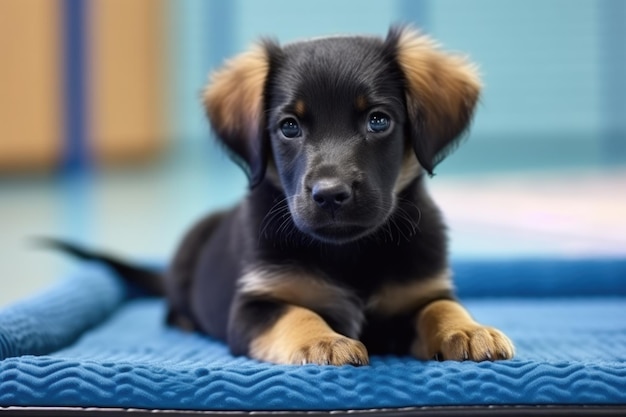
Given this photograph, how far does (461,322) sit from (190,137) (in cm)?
909

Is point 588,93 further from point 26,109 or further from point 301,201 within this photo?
point 301,201

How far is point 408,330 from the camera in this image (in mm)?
2229

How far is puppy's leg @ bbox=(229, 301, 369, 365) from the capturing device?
6.27 ft

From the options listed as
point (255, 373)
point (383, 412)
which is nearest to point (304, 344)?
point (255, 373)

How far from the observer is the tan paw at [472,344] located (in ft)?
6.29

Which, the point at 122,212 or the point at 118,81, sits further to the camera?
the point at 118,81

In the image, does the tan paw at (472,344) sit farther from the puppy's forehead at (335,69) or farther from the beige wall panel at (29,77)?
the beige wall panel at (29,77)

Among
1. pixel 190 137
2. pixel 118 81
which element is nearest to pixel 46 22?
pixel 118 81

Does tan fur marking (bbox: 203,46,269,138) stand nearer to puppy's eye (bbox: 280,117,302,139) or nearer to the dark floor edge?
puppy's eye (bbox: 280,117,302,139)

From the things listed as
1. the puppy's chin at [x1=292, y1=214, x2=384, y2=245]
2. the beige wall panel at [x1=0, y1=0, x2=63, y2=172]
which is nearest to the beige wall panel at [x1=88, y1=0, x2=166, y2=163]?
the beige wall panel at [x1=0, y1=0, x2=63, y2=172]

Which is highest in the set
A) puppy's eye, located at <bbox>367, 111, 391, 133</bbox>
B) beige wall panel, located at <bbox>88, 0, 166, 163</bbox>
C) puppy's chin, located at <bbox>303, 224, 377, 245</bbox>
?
puppy's eye, located at <bbox>367, 111, 391, 133</bbox>

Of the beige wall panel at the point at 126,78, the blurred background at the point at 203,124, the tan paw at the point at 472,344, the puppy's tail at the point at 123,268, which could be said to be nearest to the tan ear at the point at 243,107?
the tan paw at the point at 472,344

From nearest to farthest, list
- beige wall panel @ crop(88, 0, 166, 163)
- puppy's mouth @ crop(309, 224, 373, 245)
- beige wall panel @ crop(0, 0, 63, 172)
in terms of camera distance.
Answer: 1. puppy's mouth @ crop(309, 224, 373, 245)
2. beige wall panel @ crop(0, 0, 63, 172)
3. beige wall panel @ crop(88, 0, 166, 163)

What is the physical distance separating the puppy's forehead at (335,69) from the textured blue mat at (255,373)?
611 mm
